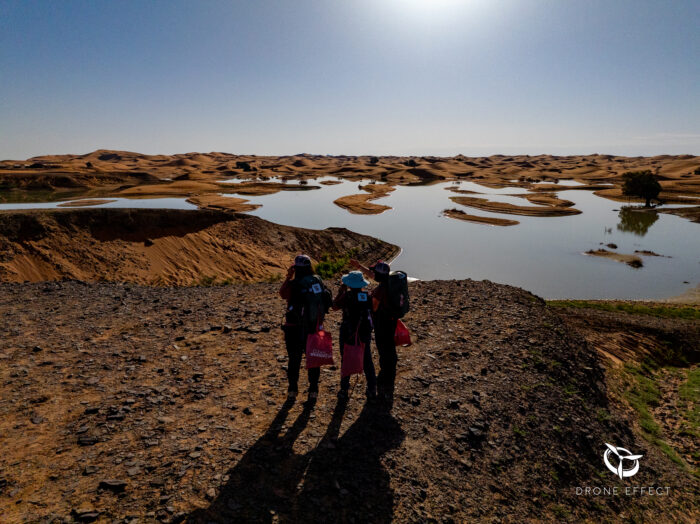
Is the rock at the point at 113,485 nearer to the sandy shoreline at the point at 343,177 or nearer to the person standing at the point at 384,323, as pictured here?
the person standing at the point at 384,323

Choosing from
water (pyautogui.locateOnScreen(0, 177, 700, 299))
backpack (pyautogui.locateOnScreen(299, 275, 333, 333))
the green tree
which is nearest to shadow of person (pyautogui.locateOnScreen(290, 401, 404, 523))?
backpack (pyautogui.locateOnScreen(299, 275, 333, 333))

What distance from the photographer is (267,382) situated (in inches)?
299

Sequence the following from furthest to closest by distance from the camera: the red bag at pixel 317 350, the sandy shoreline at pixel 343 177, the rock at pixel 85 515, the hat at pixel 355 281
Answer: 1. the sandy shoreline at pixel 343 177
2. the hat at pixel 355 281
3. the red bag at pixel 317 350
4. the rock at pixel 85 515

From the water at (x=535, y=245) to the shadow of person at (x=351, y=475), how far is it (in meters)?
24.5

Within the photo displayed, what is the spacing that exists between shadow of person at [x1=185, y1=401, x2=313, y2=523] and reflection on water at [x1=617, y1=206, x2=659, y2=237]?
56071 mm

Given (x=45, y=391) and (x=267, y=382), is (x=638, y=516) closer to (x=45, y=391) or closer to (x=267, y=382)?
(x=267, y=382)

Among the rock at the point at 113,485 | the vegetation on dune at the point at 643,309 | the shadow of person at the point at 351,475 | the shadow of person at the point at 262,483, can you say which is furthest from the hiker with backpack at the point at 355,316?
the vegetation on dune at the point at 643,309

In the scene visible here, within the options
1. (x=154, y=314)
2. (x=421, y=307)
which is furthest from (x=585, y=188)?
(x=154, y=314)

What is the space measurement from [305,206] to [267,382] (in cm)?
5460

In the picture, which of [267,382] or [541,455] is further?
[267,382]

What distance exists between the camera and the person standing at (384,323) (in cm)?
664

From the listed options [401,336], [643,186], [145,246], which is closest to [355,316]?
[401,336]

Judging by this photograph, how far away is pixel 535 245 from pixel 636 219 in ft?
95.2

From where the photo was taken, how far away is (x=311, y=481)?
16.5 feet
